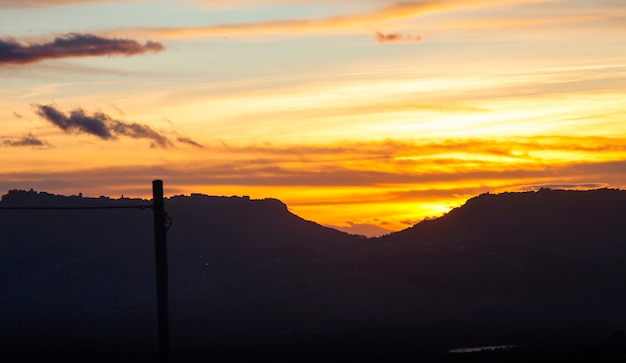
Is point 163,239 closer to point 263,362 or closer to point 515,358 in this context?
point 515,358

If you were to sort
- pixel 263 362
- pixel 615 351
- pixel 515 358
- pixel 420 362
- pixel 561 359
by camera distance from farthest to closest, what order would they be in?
pixel 263 362 → pixel 420 362 → pixel 615 351 → pixel 561 359 → pixel 515 358

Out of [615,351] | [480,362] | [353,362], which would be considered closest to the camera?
[615,351]

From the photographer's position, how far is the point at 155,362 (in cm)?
19500

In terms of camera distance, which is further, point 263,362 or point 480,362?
point 263,362

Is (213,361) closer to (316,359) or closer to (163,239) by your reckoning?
(316,359)

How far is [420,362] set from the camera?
153750 mm

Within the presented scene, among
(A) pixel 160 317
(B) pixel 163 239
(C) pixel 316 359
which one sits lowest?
(C) pixel 316 359

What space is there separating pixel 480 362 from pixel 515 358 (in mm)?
37453

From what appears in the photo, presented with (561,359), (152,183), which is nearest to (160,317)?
(152,183)

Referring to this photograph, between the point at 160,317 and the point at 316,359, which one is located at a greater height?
the point at 160,317

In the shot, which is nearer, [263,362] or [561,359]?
[561,359]

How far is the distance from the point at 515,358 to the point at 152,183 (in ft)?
193

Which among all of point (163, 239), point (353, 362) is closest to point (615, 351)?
point (353, 362)

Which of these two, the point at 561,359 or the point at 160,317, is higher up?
the point at 160,317
